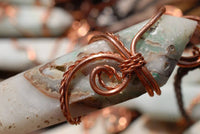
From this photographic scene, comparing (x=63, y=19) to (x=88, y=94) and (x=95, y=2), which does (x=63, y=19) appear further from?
(x=88, y=94)

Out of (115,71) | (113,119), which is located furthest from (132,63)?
(113,119)

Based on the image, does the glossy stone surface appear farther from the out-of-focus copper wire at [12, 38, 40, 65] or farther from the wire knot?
the out-of-focus copper wire at [12, 38, 40, 65]

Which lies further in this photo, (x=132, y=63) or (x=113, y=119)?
(x=113, y=119)

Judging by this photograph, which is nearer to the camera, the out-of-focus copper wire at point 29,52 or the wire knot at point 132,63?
the wire knot at point 132,63

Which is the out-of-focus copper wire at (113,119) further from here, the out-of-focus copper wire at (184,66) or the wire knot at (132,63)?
the wire knot at (132,63)

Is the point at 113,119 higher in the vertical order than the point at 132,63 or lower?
lower

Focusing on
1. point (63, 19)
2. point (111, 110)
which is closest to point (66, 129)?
point (111, 110)

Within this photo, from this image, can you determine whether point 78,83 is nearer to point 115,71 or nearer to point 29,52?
point 115,71

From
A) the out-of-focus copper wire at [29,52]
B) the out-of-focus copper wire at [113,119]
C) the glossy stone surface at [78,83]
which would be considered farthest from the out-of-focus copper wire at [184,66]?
the out-of-focus copper wire at [29,52]
